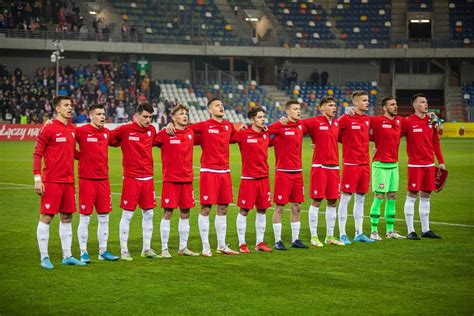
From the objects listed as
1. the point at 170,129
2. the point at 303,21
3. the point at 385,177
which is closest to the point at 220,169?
the point at 170,129

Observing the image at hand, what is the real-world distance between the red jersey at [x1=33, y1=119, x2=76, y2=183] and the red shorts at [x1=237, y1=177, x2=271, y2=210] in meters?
2.71

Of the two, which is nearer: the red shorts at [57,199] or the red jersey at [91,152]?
the red shorts at [57,199]

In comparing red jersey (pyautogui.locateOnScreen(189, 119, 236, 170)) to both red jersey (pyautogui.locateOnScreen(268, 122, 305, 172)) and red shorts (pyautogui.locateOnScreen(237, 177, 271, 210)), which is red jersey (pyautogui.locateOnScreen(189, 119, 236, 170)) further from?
red jersey (pyautogui.locateOnScreen(268, 122, 305, 172))

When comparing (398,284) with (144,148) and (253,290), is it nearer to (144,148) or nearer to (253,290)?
(253,290)

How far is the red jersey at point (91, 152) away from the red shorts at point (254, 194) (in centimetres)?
216

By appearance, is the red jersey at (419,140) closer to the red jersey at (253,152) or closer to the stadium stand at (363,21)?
the red jersey at (253,152)

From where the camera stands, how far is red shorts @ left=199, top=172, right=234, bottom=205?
13004 mm

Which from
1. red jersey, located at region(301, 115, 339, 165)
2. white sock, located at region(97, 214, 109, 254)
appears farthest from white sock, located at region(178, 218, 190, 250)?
red jersey, located at region(301, 115, 339, 165)

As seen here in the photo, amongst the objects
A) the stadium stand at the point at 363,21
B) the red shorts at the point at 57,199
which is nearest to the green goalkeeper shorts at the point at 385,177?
the red shorts at the point at 57,199

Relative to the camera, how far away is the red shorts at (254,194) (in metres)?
13.2

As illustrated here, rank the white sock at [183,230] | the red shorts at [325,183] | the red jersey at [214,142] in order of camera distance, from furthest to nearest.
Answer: the red shorts at [325,183] → the red jersey at [214,142] → the white sock at [183,230]

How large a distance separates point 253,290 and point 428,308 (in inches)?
82.5

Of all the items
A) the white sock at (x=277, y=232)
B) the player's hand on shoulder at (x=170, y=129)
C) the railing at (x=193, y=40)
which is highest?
the railing at (x=193, y=40)

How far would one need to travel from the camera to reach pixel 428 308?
9.43 m
